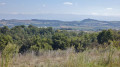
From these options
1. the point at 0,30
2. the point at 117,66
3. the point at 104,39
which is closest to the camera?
the point at 117,66

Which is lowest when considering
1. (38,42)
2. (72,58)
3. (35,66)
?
(38,42)

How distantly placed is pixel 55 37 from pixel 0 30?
68.5ft

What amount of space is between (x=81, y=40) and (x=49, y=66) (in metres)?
15.5

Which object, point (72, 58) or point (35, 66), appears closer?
point (72, 58)

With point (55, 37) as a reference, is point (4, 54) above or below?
above

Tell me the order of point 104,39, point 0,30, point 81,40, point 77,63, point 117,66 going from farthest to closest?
1. point 0,30
2. point 81,40
3. point 104,39
4. point 117,66
5. point 77,63

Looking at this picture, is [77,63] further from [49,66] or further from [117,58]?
[117,58]

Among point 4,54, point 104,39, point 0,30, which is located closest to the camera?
point 4,54

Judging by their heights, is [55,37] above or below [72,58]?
below

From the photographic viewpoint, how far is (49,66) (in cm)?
→ 435

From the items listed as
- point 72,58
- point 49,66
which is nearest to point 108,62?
point 72,58

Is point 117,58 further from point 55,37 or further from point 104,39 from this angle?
point 55,37

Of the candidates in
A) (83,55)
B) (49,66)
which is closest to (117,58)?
(83,55)

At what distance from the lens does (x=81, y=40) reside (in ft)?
64.1
